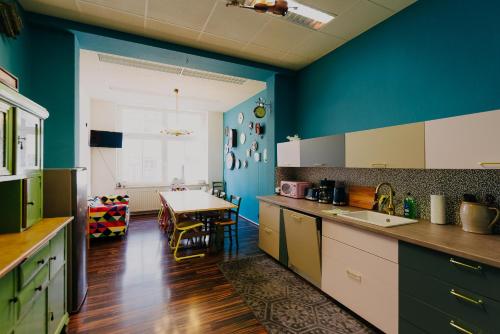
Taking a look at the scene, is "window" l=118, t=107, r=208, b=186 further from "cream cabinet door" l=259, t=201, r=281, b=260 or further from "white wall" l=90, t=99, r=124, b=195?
"cream cabinet door" l=259, t=201, r=281, b=260

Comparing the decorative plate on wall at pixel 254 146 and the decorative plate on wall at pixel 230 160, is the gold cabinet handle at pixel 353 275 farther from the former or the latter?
the decorative plate on wall at pixel 230 160

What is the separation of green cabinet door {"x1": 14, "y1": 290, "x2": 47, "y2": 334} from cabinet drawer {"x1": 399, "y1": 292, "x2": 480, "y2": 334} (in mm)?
2367

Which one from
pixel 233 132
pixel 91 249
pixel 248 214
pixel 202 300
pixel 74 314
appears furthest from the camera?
pixel 233 132

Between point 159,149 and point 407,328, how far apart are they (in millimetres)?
6776

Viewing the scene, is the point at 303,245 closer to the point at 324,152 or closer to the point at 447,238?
the point at 324,152

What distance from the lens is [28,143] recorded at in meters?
1.67

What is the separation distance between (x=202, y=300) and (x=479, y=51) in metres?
3.37

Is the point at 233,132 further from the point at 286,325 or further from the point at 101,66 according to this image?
the point at 286,325

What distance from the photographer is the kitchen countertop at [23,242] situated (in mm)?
1115

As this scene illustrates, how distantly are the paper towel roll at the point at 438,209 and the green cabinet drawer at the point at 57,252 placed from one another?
307cm

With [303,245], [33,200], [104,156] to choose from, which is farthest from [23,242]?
[104,156]

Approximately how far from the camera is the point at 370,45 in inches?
106

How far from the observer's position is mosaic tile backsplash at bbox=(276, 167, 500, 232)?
1.78 meters

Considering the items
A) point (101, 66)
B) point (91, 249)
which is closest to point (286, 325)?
point (91, 249)
